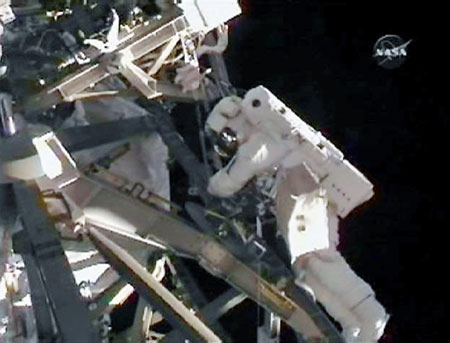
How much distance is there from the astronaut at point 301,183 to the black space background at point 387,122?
2352 millimetres

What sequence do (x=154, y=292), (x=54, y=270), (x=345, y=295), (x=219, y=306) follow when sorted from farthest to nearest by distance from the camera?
(x=219, y=306) → (x=345, y=295) → (x=154, y=292) → (x=54, y=270)

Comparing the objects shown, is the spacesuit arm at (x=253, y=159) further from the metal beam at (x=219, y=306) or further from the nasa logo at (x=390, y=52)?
the nasa logo at (x=390, y=52)

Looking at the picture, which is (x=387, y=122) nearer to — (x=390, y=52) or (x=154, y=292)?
(x=390, y=52)

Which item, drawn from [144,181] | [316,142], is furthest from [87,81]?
[316,142]

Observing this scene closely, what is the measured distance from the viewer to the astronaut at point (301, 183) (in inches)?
237

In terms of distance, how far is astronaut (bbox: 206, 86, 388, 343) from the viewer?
601cm

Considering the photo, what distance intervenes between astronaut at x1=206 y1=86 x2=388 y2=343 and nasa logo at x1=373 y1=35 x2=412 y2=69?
93.5 inches

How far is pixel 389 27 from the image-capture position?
8562 mm

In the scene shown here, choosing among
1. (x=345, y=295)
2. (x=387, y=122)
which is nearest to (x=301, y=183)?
(x=345, y=295)

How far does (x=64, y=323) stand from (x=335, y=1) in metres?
4.20

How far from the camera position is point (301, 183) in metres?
6.14

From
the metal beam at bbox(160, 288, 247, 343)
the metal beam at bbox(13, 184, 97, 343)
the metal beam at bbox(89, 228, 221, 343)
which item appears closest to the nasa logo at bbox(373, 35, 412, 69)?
the metal beam at bbox(160, 288, 247, 343)

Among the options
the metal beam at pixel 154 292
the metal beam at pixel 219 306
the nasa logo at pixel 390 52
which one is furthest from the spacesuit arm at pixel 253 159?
the nasa logo at pixel 390 52

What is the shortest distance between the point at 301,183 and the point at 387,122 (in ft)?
8.29
